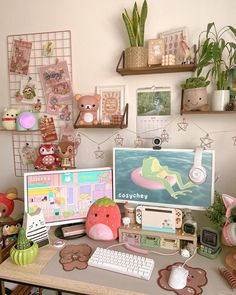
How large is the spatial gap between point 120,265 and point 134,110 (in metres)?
0.85

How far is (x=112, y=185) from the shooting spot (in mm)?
1469

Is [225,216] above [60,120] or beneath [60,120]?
beneath

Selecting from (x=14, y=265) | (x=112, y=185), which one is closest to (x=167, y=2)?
(x=112, y=185)

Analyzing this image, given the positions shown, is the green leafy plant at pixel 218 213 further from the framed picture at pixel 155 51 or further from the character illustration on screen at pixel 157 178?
the framed picture at pixel 155 51

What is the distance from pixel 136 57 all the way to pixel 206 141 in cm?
61

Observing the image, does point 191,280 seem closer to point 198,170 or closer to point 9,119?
point 198,170

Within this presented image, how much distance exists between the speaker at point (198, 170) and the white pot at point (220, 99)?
233mm

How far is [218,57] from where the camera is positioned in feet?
4.02

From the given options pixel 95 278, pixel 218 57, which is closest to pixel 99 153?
pixel 95 278

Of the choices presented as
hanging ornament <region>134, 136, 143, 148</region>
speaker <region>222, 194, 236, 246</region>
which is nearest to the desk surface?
speaker <region>222, 194, 236, 246</region>

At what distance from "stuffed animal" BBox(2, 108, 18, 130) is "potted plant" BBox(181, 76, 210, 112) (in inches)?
42.6

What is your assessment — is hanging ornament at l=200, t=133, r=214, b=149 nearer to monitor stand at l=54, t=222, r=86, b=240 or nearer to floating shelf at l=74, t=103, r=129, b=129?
floating shelf at l=74, t=103, r=129, b=129

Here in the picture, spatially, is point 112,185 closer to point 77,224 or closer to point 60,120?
point 77,224

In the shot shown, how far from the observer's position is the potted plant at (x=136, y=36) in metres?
1.34
